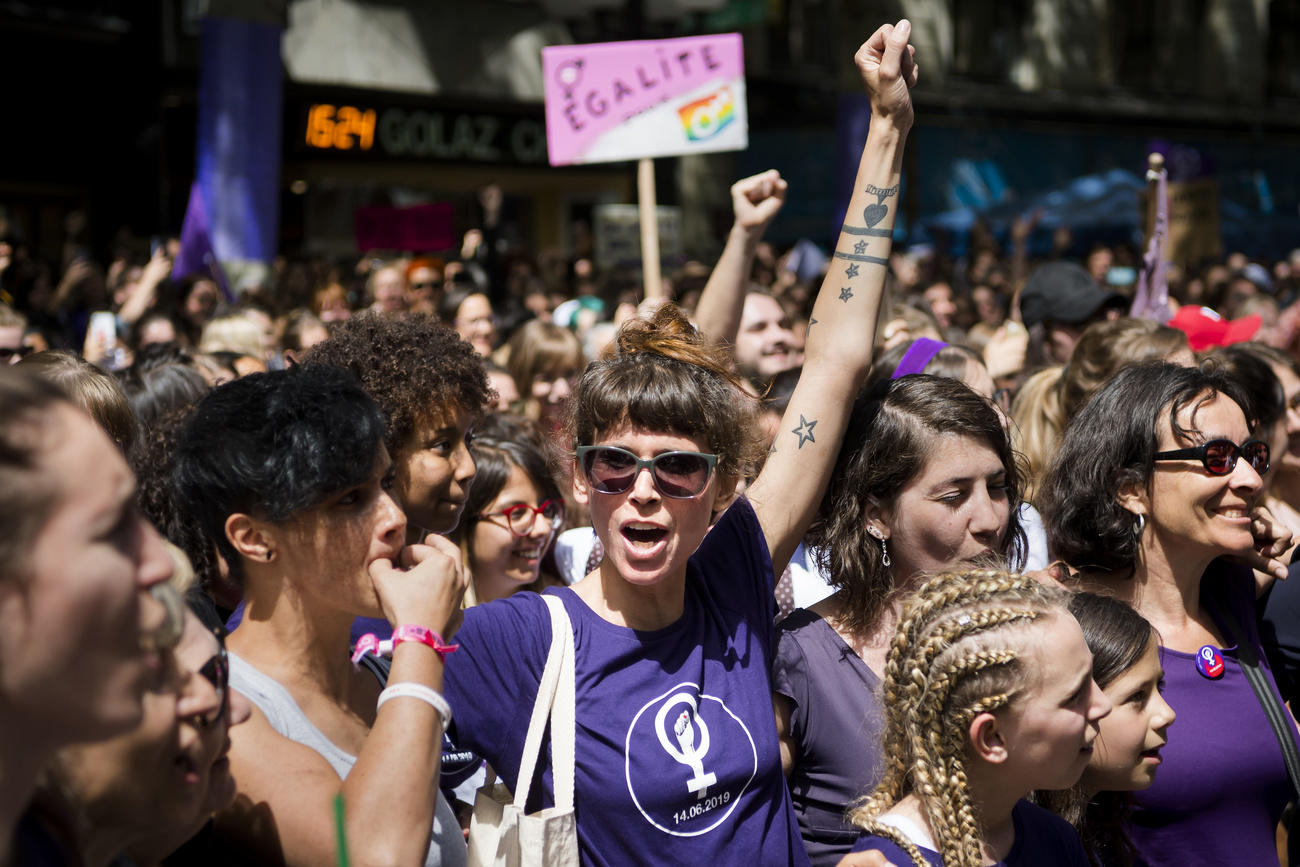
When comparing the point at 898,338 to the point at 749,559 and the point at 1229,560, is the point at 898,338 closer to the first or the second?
the point at 1229,560

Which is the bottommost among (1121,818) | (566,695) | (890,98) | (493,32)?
(1121,818)

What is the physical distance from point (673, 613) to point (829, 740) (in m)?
0.42

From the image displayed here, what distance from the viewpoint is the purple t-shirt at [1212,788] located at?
280cm

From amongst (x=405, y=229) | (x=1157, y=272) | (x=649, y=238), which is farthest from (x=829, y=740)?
(x=405, y=229)

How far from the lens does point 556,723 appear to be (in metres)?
2.23

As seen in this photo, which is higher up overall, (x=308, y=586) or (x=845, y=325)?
(x=845, y=325)

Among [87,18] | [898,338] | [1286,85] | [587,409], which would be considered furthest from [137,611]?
[1286,85]

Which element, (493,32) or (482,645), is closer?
(482,645)

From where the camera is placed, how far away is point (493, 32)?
57.3ft

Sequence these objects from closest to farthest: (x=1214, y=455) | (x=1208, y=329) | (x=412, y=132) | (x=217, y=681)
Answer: (x=217, y=681) < (x=1214, y=455) < (x=1208, y=329) < (x=412, y=132)

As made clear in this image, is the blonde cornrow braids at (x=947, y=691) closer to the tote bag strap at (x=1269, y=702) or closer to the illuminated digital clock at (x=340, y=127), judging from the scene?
the tote bag strap at (x=1269, y=702)

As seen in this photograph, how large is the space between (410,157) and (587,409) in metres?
15.0

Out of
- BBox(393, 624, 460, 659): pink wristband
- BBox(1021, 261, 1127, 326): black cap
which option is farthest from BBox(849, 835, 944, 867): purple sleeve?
BBox(1021, 261, 1127, 326): black cap

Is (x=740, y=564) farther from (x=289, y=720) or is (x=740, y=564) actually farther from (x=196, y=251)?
(x=196, y=251)
